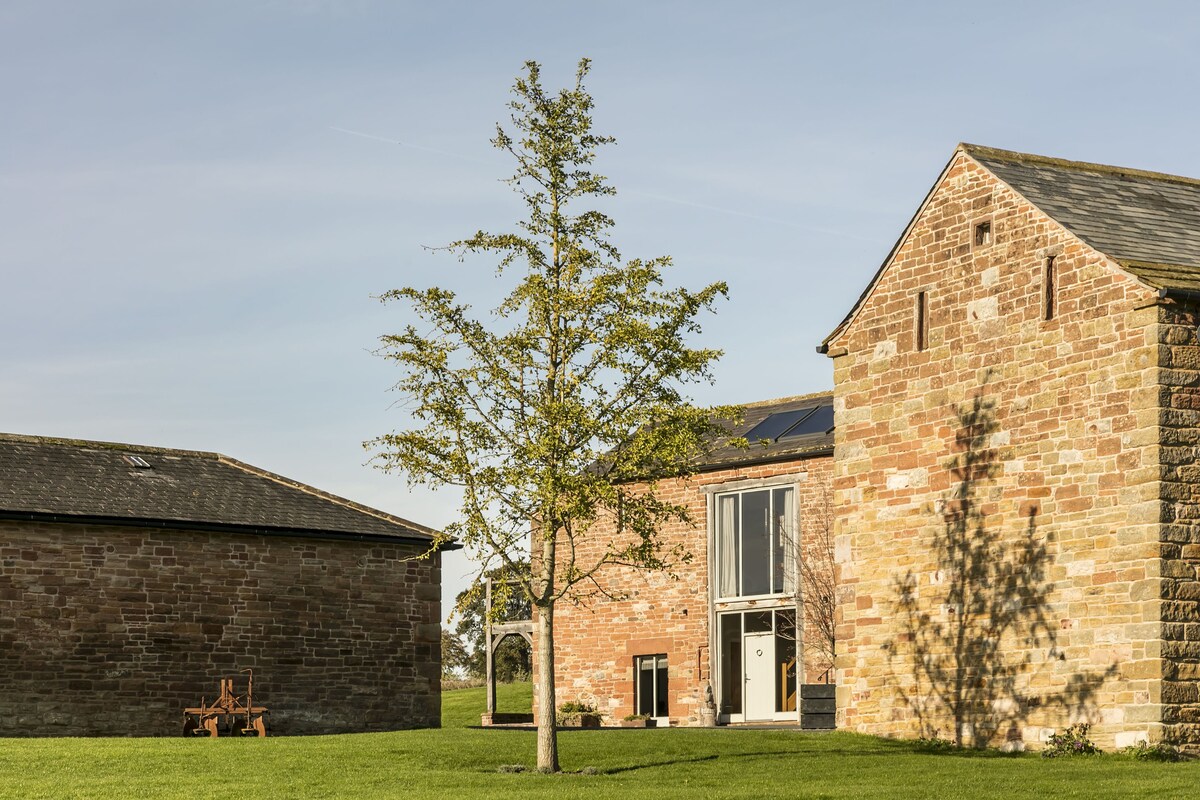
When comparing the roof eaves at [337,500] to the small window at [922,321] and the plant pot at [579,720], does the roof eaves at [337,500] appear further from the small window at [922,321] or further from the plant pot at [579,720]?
the small window at [922,321]

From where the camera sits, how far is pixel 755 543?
36.4 meters

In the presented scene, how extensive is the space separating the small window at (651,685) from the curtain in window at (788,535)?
12.9ft

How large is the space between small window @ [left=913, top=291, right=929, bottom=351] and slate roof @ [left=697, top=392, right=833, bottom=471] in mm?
8017

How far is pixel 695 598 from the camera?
3731 cm

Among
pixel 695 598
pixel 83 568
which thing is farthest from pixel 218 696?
pixel 695 598

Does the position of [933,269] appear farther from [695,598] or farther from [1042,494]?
[695,598]

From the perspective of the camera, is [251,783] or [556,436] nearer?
[251,783]

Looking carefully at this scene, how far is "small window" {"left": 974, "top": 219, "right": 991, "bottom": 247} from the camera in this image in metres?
24.8

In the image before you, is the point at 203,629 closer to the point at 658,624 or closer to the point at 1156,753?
the point at 658,624

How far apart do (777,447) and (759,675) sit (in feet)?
16.7

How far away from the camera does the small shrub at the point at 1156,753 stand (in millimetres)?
21172

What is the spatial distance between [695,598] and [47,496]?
1431 cm

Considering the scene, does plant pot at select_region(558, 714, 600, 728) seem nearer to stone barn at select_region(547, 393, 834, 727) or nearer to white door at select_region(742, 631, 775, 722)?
stone barn at select_region(547, 393, 834, 727)

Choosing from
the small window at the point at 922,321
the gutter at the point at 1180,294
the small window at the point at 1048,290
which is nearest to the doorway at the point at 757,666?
the small window at the point at 922,321
